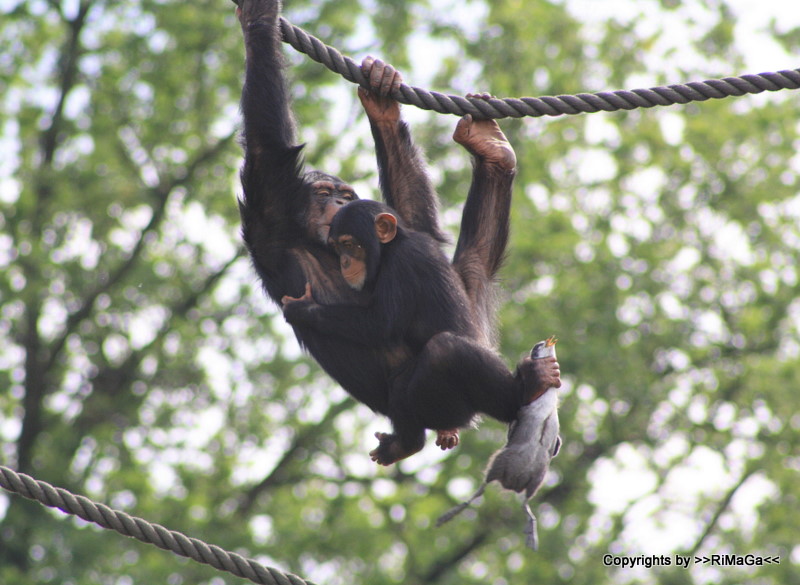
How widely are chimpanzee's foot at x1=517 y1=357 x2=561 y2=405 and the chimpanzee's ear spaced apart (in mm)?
1215

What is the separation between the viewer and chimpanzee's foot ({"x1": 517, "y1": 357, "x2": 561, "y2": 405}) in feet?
18.4

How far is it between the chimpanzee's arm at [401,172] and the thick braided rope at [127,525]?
2840 mm

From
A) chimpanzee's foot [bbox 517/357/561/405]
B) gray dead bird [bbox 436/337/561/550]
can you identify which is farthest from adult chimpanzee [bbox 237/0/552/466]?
gray dead bird [bbox 436/337/561/550]

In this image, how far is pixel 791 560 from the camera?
1691 cm

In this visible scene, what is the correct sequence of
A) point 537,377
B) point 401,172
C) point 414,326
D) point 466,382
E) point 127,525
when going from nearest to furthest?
point 127,525
point 537,377
point 466,382
point 414,326
point 401,172

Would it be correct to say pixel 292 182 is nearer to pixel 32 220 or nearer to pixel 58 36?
pixel 32 220

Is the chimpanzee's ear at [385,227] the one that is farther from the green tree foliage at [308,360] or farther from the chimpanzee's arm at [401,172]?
the green tree foliage at [308,360]

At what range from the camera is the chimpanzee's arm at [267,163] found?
6684 mm

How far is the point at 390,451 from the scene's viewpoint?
6.15 metres

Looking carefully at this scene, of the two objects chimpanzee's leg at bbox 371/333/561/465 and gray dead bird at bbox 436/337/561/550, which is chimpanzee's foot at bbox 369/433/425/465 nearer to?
chimpanzee's leg at bbox 371/333/561/465

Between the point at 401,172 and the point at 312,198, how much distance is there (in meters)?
0.66
